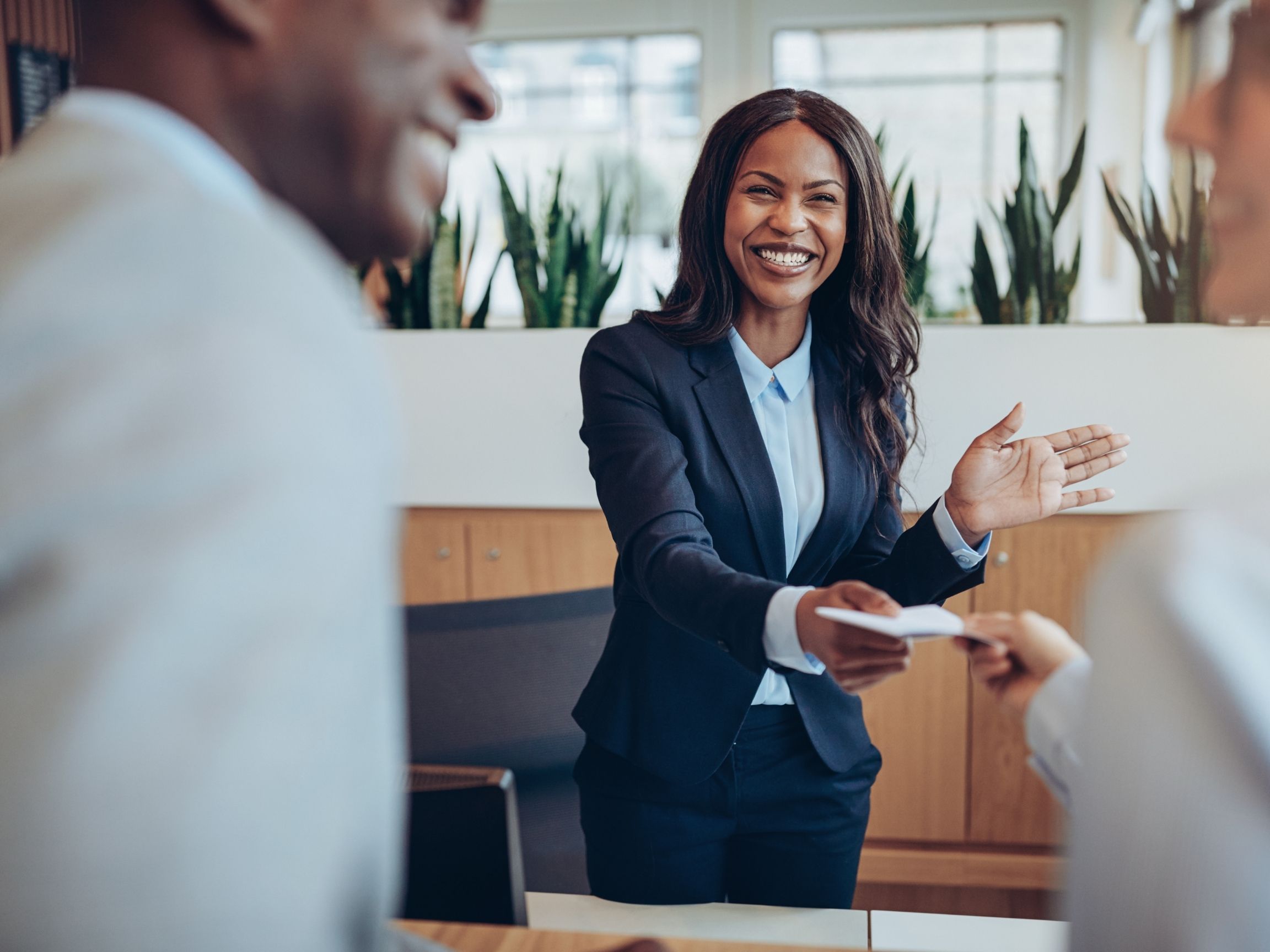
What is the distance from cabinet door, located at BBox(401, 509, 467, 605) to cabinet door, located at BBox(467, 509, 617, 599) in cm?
3

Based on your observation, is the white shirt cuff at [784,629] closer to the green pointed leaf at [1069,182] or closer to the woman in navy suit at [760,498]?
the woman in navy suit at [760,498]

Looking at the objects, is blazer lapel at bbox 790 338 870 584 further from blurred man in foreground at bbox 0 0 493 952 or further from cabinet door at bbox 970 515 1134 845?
blurred man in foreground at bbox 0 0 493 952

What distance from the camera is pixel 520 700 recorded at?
1650 millimetres

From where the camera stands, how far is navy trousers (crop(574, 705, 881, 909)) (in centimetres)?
146

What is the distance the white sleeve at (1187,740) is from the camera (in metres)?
0.51

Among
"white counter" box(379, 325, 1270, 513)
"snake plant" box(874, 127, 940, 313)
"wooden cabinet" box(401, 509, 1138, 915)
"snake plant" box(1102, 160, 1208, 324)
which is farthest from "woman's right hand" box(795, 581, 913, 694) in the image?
"snake plant" box(1102, 160, 1208, 324)

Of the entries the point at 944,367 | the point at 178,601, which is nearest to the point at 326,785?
the point at 178,601

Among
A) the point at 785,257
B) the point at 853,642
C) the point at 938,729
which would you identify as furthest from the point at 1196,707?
the point at 938,729

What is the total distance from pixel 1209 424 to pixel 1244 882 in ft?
6.92

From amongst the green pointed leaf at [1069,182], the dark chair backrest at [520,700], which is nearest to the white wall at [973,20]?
the green pointed leaf at [1069,182]

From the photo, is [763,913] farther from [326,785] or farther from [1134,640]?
[326,785]

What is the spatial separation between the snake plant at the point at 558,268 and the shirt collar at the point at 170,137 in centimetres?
220

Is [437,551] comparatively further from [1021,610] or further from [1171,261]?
[1171,261]

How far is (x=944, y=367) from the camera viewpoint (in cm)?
240
